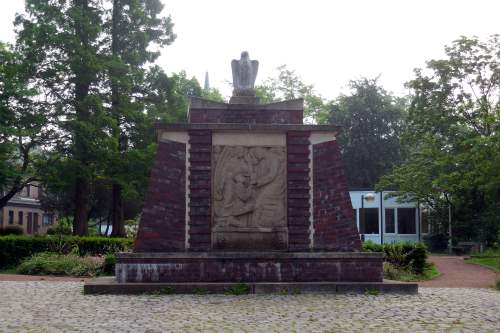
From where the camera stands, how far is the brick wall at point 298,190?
13.9 metres

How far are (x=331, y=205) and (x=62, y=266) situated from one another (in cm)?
1043

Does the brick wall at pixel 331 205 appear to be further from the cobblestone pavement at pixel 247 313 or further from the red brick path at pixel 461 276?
the red brick path at pixel 461 276

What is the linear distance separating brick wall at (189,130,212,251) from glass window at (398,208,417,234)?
2990 centimetres

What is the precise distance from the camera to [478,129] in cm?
3269

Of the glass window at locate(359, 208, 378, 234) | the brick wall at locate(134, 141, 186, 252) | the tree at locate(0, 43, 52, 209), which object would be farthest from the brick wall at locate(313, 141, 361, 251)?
the glass window at locate(359, 208, 378, 234)

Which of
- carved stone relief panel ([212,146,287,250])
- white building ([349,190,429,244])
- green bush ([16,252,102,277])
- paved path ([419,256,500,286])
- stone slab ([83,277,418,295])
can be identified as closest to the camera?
stone slab ([83,277,418,295])

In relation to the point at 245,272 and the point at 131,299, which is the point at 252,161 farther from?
the point at 131,299

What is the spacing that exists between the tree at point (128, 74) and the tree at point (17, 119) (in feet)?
12.1

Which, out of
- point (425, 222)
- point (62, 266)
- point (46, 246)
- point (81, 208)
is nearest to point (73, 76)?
point (81, 208)

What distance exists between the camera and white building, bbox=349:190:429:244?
134ft

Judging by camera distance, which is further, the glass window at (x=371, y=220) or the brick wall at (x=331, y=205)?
the glass window at (x=371, y=220)

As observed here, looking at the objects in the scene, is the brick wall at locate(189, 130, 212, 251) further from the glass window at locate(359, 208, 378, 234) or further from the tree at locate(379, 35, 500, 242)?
the glass window at locate(359, 208, 378, 234)

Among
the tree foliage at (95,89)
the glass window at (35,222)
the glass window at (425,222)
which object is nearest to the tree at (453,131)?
the glass window at (425,222)

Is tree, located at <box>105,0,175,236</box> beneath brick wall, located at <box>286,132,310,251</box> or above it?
above
